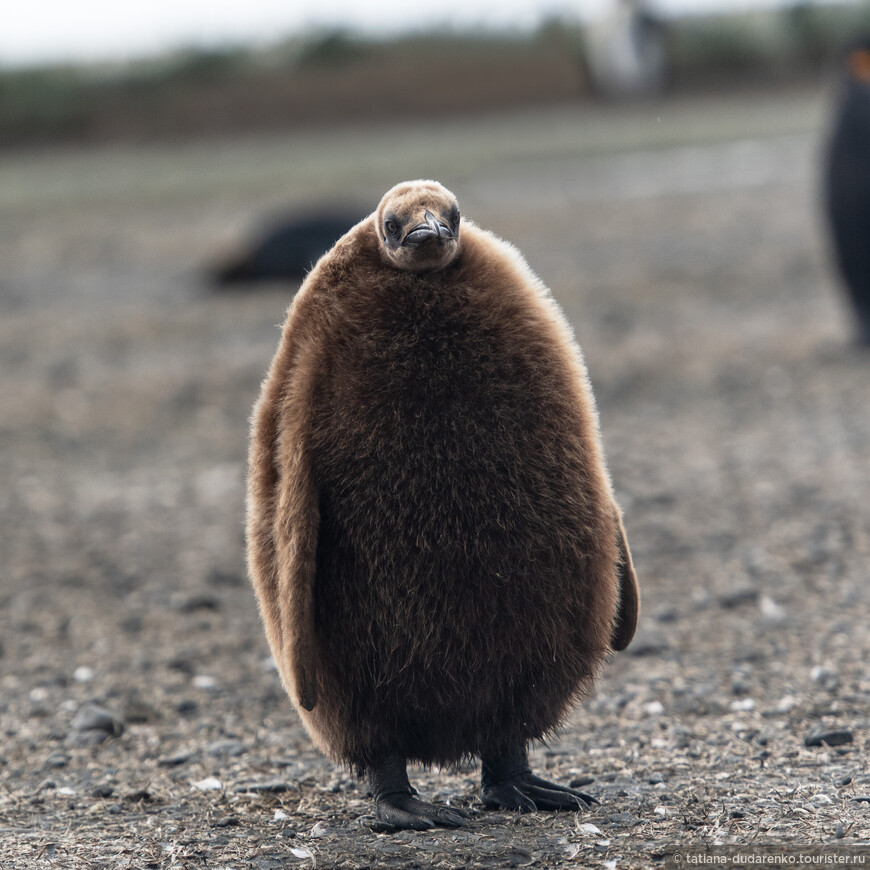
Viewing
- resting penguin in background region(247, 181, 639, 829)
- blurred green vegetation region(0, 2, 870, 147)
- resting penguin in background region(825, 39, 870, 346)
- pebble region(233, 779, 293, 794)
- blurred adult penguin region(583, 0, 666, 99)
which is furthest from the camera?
blurred adult penguin region(583, 0, 666, 99)

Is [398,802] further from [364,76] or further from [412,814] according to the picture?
[364,76]

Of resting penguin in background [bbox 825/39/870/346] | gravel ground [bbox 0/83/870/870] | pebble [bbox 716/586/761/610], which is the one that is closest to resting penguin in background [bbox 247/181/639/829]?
gravel ground [bbox 0/83/870/870]

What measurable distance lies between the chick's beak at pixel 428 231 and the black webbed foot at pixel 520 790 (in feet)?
3.29

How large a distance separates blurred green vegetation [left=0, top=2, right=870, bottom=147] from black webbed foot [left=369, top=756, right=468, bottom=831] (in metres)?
24.1

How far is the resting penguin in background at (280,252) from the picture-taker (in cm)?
1129

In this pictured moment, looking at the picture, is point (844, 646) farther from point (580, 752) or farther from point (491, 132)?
point (491, 132)

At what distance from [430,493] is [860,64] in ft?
19.9

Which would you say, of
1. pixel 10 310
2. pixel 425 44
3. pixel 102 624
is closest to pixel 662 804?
pixel 102 624

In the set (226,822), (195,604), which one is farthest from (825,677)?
(195,604)

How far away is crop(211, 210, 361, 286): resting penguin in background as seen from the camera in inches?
444

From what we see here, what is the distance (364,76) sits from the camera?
2839 centimetres

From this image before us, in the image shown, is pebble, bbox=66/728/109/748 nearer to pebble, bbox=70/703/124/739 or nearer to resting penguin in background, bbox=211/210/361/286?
pebble, bbox=70/703/124/739

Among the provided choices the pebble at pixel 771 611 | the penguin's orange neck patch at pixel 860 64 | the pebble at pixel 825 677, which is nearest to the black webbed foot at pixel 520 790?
the pebble at pixel 825 677

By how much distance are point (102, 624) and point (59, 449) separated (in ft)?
8.64
